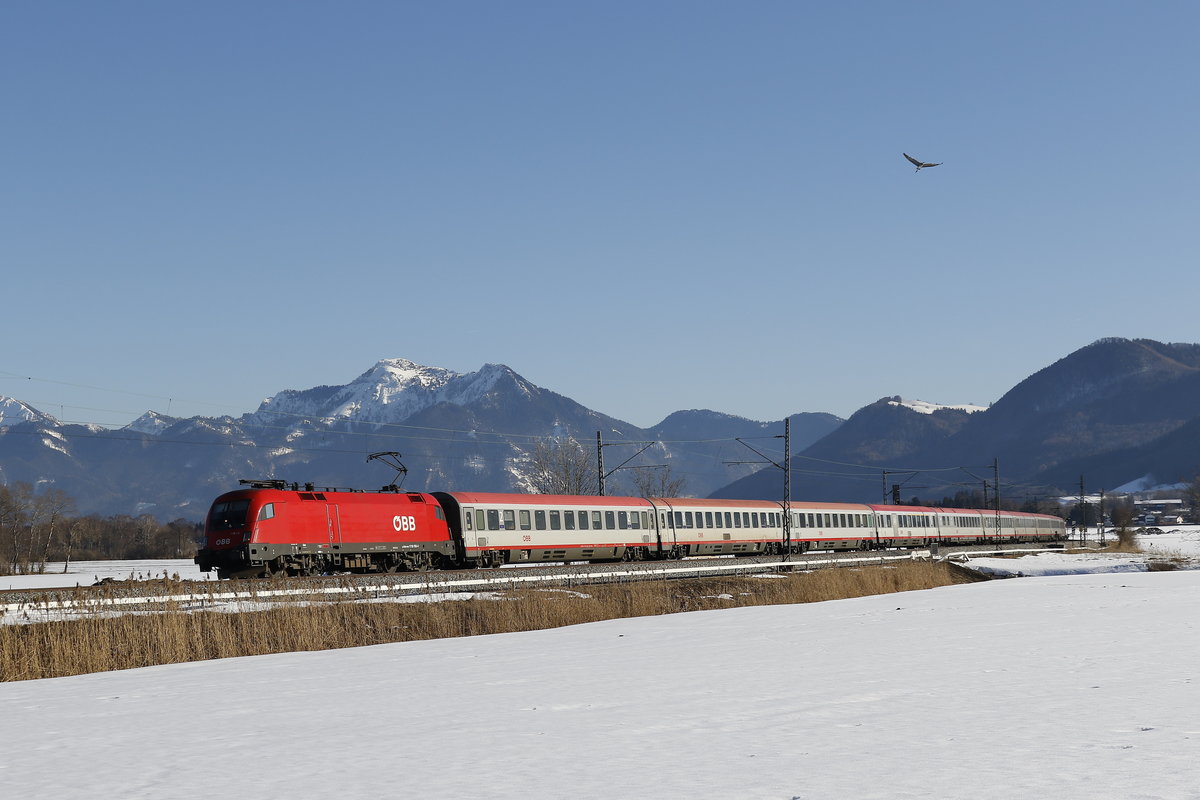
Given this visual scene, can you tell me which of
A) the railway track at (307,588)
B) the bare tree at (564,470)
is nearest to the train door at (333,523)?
the railway track at (307,588)

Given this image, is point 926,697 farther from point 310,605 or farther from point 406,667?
point 310,605

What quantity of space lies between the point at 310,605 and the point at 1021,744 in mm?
18564

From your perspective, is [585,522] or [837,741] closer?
[837,741]

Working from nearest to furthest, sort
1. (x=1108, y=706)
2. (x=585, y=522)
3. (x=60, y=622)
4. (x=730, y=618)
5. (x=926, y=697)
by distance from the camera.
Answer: (x=1108, y=706) → (x=926, y=697) → (x=60, y=622) → (x=730, y=618) → (x=585, y=522)

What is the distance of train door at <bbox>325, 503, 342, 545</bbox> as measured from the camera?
41219mm

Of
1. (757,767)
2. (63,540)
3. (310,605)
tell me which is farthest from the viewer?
(63,540)

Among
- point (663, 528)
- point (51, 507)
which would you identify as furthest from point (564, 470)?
point (51, 507)

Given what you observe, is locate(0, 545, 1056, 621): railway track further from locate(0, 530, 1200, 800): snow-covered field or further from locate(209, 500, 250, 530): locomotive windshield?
locate(209, 500, 250, 530): locomotive windshield

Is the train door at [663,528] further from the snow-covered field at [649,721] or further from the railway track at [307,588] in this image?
the snow-covered field at [649,721]

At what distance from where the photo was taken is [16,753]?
11203mm

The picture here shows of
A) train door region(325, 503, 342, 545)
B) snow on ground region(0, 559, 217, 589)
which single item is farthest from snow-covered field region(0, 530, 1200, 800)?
train door region(325, 503, 342, 545)

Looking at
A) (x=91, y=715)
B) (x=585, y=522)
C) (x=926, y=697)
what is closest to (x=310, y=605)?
(x=91, y=715)

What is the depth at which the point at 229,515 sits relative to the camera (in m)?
39.7

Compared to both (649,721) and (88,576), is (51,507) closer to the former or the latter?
(88,576)
